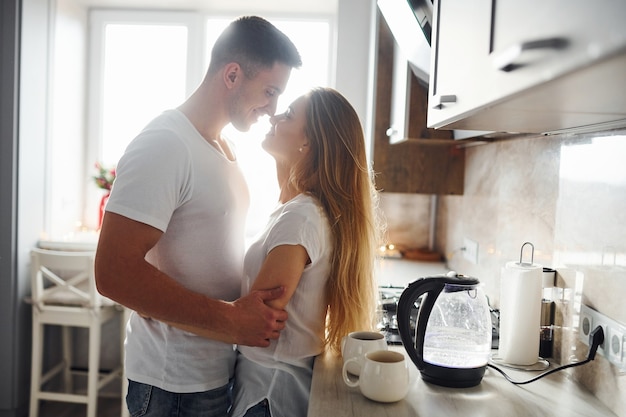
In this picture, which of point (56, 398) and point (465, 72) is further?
point (56, 398)

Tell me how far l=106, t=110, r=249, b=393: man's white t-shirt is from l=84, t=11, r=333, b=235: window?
2.15 m

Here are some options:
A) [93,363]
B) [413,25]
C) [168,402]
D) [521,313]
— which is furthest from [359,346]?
[93,363]

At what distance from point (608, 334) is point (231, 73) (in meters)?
1.06

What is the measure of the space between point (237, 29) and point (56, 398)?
217cm

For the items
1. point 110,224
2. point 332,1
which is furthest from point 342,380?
point 332,1

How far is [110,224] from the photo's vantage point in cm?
119

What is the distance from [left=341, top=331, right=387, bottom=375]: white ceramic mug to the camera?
1.19 meters

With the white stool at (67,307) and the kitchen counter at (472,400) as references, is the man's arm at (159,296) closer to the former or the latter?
the kitchen counter at (472,400)

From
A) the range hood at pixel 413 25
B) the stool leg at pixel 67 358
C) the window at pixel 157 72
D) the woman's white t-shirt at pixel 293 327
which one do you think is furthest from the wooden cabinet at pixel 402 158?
the stool leg at pixel 67 358

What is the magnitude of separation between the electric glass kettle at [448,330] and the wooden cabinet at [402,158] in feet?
4.25

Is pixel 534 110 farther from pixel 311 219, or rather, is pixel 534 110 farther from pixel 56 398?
pixel 56 398

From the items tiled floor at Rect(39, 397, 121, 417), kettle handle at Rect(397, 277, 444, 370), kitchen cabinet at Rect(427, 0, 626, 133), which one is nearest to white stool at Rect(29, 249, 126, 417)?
tiled floor at Rect(39, 397, 121, 417)

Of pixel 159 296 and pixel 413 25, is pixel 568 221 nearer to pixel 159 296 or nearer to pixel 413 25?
pixel 413 25

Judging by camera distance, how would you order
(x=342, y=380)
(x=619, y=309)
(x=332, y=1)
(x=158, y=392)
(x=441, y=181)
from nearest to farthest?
1. (x=619, y=309)
2. (x=342, y=380)
3. (x=158, y=392)
4. (x=441, y=181)
5. (x=332, y=1)
